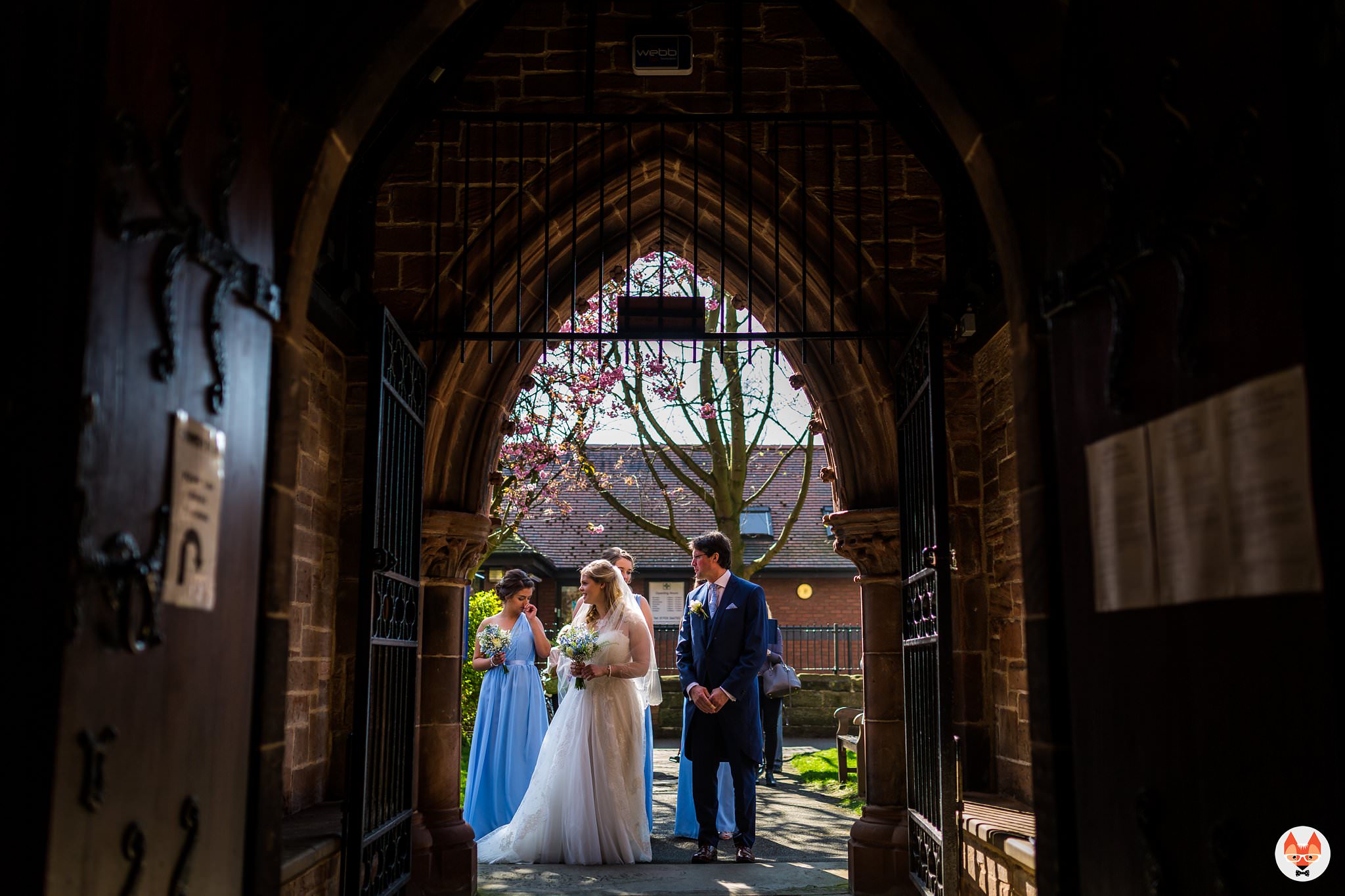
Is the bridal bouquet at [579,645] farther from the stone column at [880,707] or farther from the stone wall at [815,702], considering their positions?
the stone wall at [815,702]

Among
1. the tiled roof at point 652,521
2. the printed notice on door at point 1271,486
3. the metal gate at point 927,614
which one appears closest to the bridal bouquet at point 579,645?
the metal gate at point 927,614

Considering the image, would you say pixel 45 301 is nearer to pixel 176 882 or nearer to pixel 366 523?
pixel 176 882

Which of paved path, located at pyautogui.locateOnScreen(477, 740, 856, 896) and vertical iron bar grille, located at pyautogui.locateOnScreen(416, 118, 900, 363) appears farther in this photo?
vertical iron bar grille, located at pyautogui.locateOnScreen(416, 118, 900, 363)

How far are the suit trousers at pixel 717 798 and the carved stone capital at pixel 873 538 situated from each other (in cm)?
138

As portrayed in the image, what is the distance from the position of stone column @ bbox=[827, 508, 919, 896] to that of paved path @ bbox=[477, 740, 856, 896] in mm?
284

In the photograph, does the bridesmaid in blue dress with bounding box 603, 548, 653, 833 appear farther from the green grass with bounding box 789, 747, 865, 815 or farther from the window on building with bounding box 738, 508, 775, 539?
the window on building with bounding box 738, 508, 775, 539

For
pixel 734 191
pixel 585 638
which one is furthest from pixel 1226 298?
pixel 585 638

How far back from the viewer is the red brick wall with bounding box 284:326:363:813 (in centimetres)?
508

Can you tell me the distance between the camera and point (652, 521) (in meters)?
23.7

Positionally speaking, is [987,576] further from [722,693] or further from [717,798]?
[717,798]

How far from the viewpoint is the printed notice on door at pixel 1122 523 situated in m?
2.36

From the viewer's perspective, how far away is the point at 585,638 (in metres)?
6.96

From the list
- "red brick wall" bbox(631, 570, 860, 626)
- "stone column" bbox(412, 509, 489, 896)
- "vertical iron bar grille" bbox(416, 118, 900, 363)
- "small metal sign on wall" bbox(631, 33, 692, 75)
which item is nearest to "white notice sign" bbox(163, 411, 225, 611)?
"vertical iron bar grille" bbox(416, 118, 900, 363)

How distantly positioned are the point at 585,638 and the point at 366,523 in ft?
9.13
